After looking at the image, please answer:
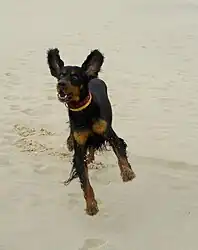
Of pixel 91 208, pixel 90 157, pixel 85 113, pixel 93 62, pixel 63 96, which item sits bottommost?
pixel 90 157

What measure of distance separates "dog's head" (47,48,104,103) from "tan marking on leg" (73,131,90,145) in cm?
32

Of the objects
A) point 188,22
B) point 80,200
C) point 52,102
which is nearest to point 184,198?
point 80,200

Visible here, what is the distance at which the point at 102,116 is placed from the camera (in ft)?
16.0

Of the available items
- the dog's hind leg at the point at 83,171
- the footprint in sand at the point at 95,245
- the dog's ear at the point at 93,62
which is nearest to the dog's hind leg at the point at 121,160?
the dog's hind leg at the point at 83,171

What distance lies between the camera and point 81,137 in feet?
15.9

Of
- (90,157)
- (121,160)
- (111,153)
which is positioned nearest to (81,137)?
(121,160)

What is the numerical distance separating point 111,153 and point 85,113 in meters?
1.49

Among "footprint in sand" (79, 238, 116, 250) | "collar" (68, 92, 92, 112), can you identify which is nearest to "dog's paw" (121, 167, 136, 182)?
"collar" (68, 92, 92, 112)

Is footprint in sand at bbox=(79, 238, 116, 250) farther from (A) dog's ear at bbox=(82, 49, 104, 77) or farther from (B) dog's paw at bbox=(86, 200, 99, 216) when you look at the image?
(A) dog's ear at bbox=(82, 49, 104, 77)

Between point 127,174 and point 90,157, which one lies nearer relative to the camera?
point 127,174

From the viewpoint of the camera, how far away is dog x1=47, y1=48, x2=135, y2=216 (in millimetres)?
4543

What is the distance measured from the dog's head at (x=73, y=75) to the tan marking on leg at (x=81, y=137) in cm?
32

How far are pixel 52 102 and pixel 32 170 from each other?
241 centimetres

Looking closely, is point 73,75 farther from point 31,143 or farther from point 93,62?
point 31,143
